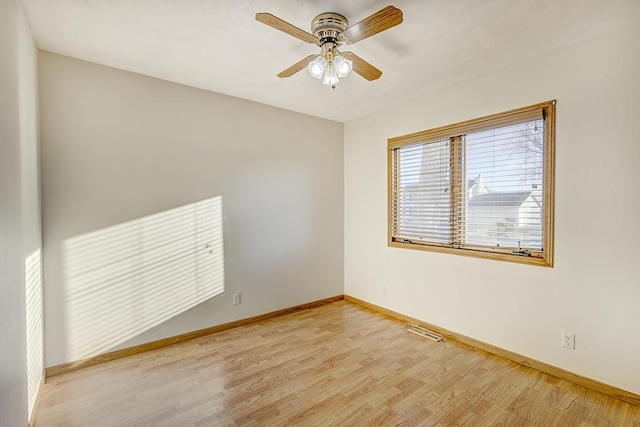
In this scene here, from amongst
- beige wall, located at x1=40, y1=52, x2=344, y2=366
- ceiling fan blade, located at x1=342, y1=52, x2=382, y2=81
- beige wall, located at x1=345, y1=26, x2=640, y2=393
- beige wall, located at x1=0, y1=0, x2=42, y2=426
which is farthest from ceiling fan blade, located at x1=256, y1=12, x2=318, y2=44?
beige wall, located at x1=345, y1=26, x2=640, y2=393

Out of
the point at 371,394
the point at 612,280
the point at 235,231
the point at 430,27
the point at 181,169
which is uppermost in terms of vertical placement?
the point at 430,27

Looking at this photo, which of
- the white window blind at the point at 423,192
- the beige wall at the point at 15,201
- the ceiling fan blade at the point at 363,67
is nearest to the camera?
the beige wall at the point at 15,201

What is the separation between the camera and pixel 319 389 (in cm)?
224

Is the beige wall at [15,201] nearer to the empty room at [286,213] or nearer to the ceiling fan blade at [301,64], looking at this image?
the empty room at [286,213]

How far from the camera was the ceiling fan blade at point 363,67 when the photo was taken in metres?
2.05

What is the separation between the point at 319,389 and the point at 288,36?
2.59 m

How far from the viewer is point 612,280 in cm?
216

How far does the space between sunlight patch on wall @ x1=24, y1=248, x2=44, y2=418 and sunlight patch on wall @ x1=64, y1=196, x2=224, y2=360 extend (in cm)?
22

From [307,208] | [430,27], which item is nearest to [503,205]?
[430,27]

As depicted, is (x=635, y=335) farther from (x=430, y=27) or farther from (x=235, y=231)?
(x=235, y=231)

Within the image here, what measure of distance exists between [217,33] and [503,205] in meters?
2.74

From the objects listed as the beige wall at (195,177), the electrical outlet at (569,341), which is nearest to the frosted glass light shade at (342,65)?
the beige wall at (195,177)

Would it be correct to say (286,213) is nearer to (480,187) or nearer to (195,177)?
(195,177)

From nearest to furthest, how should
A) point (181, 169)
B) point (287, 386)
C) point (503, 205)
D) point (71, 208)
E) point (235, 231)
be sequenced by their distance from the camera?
point (287, 386), point (71, 208), point (503, 205), point (181, 169), point (235, 231)
